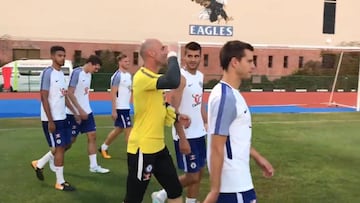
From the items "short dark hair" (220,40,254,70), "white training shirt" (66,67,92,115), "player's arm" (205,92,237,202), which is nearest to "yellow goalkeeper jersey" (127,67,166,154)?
"short dark hair" (220,40,254,70)

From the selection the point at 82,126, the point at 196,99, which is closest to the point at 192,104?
the point at 196,99

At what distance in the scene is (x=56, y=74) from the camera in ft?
22.4

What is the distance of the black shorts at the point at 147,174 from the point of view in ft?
15.5

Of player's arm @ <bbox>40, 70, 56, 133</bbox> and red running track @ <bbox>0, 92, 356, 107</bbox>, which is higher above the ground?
player's arm @ <bbox>40, 70, 56, 133</bbox>

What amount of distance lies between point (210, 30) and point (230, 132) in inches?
1552

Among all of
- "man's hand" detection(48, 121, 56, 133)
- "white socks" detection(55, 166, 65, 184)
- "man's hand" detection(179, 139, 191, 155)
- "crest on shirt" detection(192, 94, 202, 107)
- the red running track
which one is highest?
"crest on shirt" detection(192, 94, 202, 107)

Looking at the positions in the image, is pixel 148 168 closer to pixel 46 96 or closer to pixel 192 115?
pixel 192 115

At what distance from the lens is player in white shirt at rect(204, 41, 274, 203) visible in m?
3.38

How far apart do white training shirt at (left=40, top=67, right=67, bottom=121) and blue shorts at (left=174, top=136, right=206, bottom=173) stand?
2.03 meters

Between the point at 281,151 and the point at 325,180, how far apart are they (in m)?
2.38

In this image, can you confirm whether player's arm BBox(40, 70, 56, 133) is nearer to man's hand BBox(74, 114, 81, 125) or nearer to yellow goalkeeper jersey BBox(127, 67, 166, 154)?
man's hand BBox(74, 114, 81, 125)

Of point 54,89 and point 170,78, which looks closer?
point 170,78

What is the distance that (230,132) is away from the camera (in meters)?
3.46

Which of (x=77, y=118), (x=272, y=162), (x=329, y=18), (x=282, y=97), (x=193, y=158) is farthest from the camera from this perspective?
(x=329, y=18)
